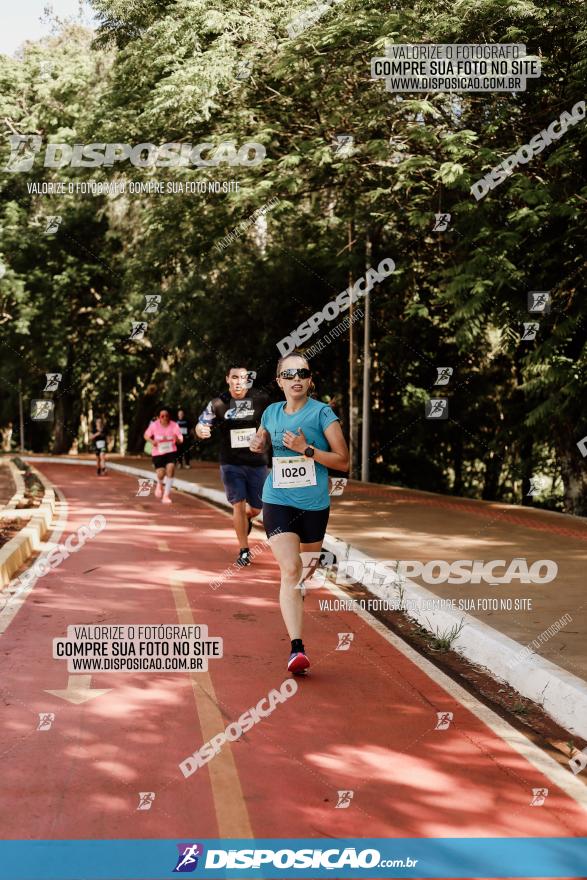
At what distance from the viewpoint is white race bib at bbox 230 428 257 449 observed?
10703mm

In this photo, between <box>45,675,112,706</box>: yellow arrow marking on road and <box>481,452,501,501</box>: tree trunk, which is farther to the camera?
<box>481,452,501,501</box>: tree trunk

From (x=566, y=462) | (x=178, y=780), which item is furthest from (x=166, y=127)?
(x=178, y=780)

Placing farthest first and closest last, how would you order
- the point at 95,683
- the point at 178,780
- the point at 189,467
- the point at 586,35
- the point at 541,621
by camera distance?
the point at 189,467 → the point at 586,35 → the point at 541,621 → the point at 95,683 → the point at 178,780

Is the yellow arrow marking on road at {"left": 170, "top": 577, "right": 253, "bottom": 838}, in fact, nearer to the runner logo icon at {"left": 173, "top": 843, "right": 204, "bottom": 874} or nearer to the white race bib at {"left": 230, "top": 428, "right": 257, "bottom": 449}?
the runner logo icon at {"left": 173, "top": 843, "right": 204, "bottom": 874}

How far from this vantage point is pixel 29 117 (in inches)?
1346

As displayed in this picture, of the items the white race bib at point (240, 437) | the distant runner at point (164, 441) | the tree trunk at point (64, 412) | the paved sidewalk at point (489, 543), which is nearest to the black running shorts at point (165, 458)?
the distant runner at point (164, 441)

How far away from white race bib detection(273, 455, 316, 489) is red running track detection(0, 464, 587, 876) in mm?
1313

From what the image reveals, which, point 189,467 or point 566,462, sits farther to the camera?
point 189,467

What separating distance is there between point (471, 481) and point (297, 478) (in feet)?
84.2

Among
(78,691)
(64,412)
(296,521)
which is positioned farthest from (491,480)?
(64,412)

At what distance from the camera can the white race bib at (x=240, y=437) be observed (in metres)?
10.7

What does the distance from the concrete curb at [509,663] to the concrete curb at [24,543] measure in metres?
3.86

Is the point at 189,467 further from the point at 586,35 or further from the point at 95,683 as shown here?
the point at 95,683

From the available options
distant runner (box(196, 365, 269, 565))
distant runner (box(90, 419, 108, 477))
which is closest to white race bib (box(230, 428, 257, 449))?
distant runner (box(196, 365, 269, 565))
